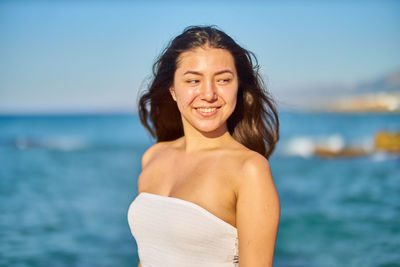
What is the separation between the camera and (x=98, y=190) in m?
11.6

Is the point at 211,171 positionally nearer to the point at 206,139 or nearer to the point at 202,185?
the point at 202,185

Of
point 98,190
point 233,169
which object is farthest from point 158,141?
point 98,190

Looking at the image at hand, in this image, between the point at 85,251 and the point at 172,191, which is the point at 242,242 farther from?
the point at 85,251

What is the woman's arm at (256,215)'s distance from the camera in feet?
6.72

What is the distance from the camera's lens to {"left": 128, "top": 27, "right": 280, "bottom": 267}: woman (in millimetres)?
2088

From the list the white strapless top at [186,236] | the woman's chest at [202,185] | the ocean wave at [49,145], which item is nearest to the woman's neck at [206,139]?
the woman's chest at [202,185]

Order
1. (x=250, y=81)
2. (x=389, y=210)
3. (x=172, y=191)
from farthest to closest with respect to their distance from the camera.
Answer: (x=389, y=210)
(x=250, y=81)
(x=172, y=191)

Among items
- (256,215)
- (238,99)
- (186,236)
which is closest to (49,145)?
(238,99)

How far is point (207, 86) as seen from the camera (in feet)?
7.53

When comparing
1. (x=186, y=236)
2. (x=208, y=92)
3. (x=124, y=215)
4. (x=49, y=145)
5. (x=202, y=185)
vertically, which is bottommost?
(x=186, y=236)

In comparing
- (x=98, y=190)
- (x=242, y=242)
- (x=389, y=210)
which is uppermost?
(x=98, y=190)

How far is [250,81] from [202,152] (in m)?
0.53

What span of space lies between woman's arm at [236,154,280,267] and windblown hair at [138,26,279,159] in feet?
2.12

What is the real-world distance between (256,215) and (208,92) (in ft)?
2.21
